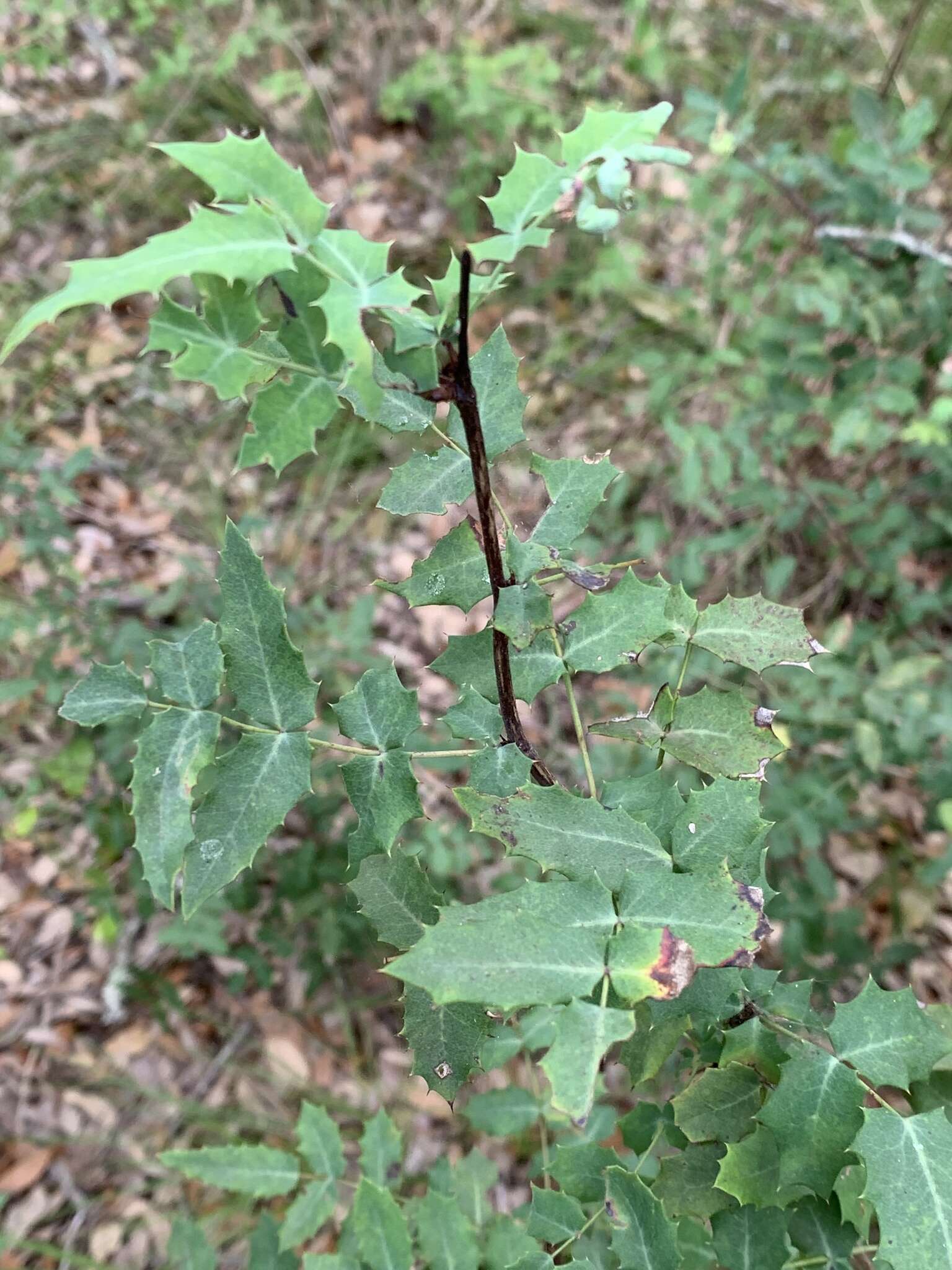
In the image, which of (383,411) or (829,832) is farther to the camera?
(829,832)

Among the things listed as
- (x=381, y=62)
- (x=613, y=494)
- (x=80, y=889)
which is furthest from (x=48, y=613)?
(x=381, y=62)

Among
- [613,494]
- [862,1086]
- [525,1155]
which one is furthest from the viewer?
[613,494]

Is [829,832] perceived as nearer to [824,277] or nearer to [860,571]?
[860,571]

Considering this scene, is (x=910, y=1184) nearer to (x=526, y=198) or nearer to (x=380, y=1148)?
(x=526, y=198)

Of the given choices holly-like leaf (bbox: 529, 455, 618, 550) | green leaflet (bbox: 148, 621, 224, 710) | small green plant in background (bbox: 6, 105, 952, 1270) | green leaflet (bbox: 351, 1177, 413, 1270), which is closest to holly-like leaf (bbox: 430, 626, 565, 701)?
small green plant in background (bbox: 6, 105, 952, 1270)

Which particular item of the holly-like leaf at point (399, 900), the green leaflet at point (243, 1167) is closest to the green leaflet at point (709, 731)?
the holly-like leaf at point (399, 900)

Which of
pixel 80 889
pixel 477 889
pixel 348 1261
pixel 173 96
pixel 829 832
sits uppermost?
pixel 173 96

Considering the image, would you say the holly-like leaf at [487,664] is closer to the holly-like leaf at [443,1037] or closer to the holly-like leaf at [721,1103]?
the holly-like leaf at [443,1037]

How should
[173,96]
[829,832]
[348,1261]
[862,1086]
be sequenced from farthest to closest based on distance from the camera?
[173,96], [829,832], [348,1261], [862,1086]
